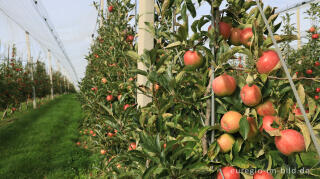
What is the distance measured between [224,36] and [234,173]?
58cm

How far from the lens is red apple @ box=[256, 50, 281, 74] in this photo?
0.75m

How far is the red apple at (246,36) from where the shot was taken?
2.80 ft

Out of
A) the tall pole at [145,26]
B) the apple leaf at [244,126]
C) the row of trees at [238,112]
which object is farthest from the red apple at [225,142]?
the tall pole at [145,26]

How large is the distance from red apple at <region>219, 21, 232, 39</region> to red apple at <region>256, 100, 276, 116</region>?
0.34 metres

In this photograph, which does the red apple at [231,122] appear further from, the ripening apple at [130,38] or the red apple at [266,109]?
the ripening apple at [130,38]

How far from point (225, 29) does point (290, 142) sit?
0.52 meters

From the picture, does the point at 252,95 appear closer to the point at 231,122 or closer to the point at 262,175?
the point at 231,122

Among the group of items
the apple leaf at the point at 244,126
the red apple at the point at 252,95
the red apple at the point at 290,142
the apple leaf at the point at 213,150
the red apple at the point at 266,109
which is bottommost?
the apple leaf at the point at 213,150

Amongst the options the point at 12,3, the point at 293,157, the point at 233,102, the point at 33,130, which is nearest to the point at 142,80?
the point at 233,102

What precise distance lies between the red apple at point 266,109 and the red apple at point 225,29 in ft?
1.12

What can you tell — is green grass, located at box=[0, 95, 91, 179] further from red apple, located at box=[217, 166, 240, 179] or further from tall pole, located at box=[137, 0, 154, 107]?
red apple, located at box=[217, 166, 240, 179]

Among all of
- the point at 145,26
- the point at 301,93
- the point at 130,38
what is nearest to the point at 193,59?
the point at 301,93

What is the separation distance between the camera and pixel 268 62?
0.75m

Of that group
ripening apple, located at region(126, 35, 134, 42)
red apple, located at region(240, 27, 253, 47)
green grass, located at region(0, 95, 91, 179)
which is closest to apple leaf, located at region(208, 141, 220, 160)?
red apple, located at region(240, 27, 253, 47)
